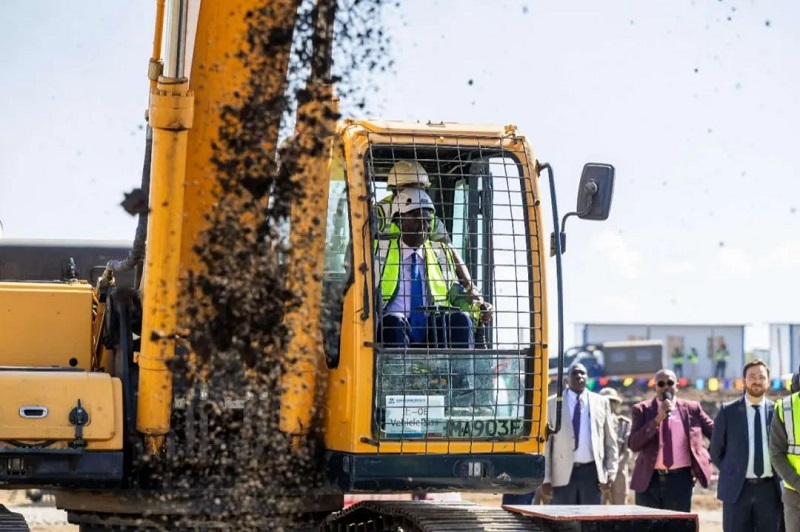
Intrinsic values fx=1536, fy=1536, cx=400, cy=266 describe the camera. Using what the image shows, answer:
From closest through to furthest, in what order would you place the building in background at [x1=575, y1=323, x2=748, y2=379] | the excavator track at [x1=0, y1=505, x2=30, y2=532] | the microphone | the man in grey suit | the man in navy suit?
the excavator track at [x1=0, y1=505, x2=30, y2=532], the man in navy suit, the microphone, the man in grey suit, the building in background at [x1=575, y1=323, x2=748, y2=379]

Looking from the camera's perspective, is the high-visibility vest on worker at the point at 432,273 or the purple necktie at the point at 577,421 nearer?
the high-visibility vest on worker at the point at 432,273

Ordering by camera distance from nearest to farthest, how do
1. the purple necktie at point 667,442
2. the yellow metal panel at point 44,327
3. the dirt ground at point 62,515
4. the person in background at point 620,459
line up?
the yellow metal panel at point 44,327, the purple necktie at point 667,442, the person in background at point 620,459, the dirt ground at point 62,515

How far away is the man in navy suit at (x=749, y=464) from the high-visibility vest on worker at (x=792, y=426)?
661 millimetres

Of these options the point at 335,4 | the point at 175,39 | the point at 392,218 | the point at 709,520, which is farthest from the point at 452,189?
the point at 709,520

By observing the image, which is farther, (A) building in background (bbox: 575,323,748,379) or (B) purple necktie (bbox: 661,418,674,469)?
(A) building in background (bbox: 575,323,748,379)

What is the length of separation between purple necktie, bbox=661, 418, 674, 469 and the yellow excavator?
14.2ft

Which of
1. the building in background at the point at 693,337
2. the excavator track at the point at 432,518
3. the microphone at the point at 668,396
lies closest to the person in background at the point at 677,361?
the building in background at the point at 693,337

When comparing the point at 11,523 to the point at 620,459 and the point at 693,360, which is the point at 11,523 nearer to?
the point at 620,459

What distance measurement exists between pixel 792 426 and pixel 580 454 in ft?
7.86

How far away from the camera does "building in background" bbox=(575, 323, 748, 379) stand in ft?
137

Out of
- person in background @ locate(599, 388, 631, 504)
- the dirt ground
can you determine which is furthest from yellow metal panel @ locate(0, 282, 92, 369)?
person in background @ locate(599, 388, 631, 504)

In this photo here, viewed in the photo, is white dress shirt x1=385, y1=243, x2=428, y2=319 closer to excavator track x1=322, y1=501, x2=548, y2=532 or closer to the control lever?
excavator track x1=322, y1=501, x2=548, y2=532

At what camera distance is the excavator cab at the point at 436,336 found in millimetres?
7555

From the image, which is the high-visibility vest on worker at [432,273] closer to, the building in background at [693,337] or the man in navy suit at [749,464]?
the man in navy suit at [749,464]
